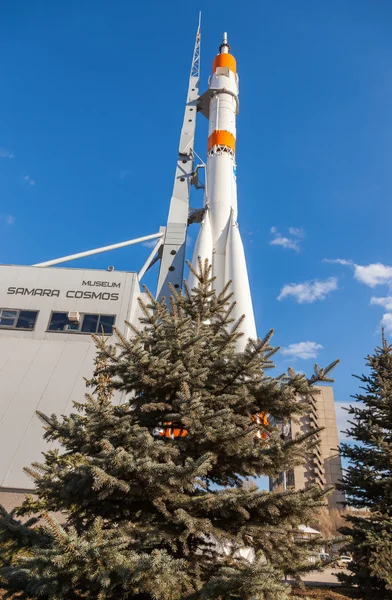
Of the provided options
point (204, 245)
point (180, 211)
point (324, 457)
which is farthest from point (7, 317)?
point (324, 457)

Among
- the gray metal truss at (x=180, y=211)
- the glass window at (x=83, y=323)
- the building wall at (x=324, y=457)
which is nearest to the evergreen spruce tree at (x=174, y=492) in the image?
the glass window at (x=83, y=323)

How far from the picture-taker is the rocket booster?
20.0 meters

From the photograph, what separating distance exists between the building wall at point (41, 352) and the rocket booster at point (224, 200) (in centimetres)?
482

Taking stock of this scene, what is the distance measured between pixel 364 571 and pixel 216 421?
594 cm

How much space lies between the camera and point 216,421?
5637 millimetres

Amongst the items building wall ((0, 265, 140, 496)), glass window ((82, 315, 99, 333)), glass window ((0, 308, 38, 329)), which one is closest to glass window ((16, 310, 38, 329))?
glass window ((0, 308, 38, 329))

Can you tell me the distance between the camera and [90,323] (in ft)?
54.2

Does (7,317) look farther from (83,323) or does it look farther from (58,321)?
(83,323)

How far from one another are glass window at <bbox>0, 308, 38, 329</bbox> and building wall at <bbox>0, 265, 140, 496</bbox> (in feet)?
0.64

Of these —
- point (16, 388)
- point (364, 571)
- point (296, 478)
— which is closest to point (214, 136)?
point (16, 388)

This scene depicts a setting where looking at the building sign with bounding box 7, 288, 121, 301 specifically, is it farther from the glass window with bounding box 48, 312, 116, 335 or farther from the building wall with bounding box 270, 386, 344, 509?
the building wall with bounding box 270, 386, 344, 509

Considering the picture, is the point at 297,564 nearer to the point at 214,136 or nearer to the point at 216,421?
the point at 216,421

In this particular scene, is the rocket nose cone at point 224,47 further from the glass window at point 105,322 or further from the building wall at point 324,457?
the building wall at point 324,457

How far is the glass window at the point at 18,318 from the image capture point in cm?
1664
